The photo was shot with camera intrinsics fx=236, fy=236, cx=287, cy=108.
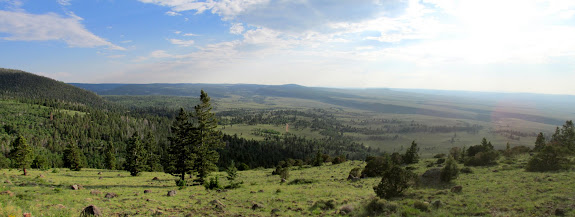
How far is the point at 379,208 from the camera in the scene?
687 inches

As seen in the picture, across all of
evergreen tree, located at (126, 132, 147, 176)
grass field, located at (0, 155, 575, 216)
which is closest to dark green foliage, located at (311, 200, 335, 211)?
grass field, located at (0, 155, 575, 216)

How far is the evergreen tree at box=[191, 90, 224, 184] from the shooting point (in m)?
34.1

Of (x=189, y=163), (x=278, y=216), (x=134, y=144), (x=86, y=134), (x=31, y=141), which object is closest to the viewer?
(x=278, y=216)

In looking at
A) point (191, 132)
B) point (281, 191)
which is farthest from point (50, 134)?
point (281, 191)

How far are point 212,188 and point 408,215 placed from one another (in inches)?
949

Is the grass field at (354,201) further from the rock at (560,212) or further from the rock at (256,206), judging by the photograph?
the rock at (256,206)

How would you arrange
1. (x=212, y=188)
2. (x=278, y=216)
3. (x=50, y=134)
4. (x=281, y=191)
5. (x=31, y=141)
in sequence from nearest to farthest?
1. (x=278, y=216)
2. (x=281, y=191)
3. (x=212, y=188)
4. (x=31, y=141)
5. (x=50, y=134)

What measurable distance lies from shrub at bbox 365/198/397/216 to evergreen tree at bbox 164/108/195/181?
26000 mm

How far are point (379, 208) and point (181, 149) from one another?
1114 inches

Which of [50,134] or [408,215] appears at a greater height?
[408,215]

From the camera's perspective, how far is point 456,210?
54.9 feet

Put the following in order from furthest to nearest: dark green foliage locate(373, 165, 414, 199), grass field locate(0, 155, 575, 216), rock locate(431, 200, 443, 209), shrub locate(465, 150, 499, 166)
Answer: shrub locate(465, 150, 499, 166), dark green foliage locate(373, 165, 414, 199), rock locate(431, 200, 443, 209), grass field locate(0, 155, 575, 216)

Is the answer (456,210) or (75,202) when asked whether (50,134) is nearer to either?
(75,202)

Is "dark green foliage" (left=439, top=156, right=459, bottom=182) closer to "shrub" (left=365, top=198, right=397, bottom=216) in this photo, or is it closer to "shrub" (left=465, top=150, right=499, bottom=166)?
"shrub" (left=465, top=150, right=499, bottom=166)
